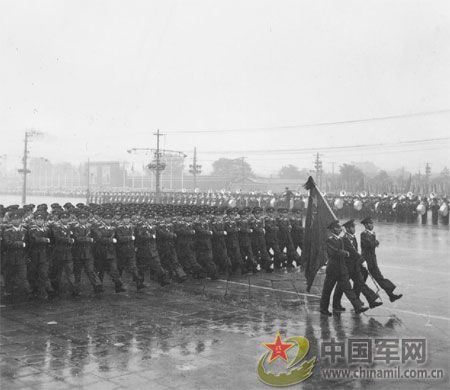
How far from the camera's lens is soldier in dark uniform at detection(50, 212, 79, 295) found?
31.1 feet

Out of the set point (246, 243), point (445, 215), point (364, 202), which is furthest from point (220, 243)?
point (364, 202)

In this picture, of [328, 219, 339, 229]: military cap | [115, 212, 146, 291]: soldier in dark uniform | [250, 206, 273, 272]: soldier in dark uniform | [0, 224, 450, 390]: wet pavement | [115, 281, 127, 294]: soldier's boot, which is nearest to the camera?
[0, 224, 450, 390]: wet pavement

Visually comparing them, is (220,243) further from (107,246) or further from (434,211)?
(434,211)

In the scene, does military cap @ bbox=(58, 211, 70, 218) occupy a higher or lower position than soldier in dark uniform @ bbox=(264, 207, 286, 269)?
higher

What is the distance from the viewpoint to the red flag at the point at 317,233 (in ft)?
29.8

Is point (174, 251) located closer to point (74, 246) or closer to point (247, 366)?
point (74, 246)

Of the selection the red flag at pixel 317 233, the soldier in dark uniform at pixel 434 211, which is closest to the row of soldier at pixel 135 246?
the red flag at pixel 317 233

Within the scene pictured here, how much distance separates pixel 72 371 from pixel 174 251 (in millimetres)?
5431

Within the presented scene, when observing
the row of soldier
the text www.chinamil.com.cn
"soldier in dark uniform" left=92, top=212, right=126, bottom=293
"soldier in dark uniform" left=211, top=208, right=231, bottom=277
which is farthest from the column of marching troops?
the text www.chinamil.com.cn

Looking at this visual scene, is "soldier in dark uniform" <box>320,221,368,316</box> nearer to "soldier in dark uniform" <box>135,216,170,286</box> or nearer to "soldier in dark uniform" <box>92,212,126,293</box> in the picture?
"soldier in dark uniform" <box>135,216,170,286</box>

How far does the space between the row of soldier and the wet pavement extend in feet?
1.43

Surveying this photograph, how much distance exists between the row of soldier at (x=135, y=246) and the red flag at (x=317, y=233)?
2.61 meters

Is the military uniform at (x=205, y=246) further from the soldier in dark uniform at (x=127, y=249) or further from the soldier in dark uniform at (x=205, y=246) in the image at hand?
the soldier in dark uniform at (x=127, y=249)

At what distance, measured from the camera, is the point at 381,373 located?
5.73 meters
